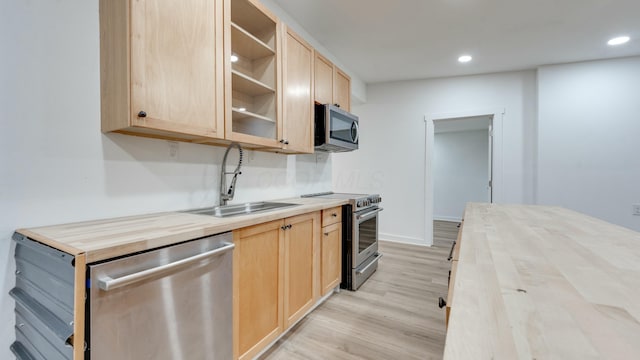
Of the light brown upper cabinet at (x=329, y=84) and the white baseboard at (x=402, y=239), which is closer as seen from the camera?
the light brown upper cabinet at (x=329, y=84)

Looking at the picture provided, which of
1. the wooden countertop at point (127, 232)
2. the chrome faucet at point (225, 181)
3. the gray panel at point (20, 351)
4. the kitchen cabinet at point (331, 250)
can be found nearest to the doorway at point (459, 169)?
the kitchen cabinet at point (331, 250)

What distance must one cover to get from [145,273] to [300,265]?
114 cm

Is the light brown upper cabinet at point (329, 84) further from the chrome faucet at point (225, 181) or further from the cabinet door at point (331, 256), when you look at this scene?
the cabinet door at point (331, 256)

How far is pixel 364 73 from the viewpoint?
4.15 metres

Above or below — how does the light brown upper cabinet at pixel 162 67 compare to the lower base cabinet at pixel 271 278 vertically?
above

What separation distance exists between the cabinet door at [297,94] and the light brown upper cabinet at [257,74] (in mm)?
96

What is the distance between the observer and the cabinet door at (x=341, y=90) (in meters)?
3.04

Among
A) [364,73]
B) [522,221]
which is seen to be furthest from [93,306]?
[364,73]

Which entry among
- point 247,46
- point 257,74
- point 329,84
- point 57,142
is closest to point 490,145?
point 329,84

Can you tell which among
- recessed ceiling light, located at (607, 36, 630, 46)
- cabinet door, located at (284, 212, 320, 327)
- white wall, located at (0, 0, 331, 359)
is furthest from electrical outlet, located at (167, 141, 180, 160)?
recessed ceiling light, located at (607, 36, 630, 46)

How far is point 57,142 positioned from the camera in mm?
1229

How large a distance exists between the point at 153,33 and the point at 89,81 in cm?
40

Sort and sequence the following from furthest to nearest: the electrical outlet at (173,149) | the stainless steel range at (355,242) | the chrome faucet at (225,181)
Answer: the stainless steel range at (355,242), the chrome faucet at (225,181), the electrical outlet at (173,149)

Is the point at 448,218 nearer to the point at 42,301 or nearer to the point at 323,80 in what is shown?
the point at 323,80
